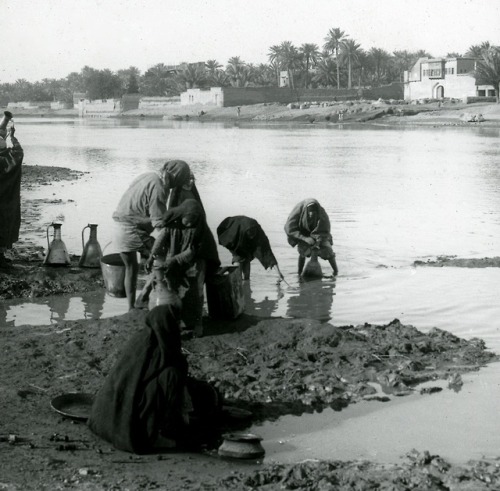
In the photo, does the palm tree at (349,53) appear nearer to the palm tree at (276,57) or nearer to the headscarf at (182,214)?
the palm tree at (276,57)

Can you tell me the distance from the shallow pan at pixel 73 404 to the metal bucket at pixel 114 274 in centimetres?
315

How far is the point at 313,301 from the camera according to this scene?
406 inches

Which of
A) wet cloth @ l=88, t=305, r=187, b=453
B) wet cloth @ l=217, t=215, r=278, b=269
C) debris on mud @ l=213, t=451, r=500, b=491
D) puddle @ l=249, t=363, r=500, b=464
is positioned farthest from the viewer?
wet cloth @ l=217, t=215, r=278, b=269

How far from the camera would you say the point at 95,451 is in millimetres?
5410

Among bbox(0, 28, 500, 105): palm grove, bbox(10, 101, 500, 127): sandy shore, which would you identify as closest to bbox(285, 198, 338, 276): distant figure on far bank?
bbox(10, 101, 500, 127): sandy shore

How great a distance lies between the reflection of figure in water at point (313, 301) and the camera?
9.68 metres

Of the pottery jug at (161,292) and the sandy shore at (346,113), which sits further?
the sandy shore at (346,113)

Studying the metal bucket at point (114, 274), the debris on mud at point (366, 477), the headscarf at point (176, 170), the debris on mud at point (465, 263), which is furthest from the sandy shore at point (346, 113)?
the debris on mud at point (366, 477)

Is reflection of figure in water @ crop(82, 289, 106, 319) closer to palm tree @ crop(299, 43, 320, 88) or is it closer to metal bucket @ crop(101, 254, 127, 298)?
metal bucket @ crop(101, 254, 127, 298)

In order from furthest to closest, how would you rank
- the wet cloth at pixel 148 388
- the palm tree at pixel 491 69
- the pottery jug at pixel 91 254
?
1. the palm tree at pixel 491 69
2. the pottery jug at pixel 91 254
3. the wet cloth at pixel 148 388

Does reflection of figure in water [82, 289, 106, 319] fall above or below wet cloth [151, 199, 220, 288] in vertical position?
below

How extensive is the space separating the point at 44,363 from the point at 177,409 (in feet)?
6.95

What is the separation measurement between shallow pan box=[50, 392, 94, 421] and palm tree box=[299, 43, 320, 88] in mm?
122725

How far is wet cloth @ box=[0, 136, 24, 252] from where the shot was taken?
416 inches
